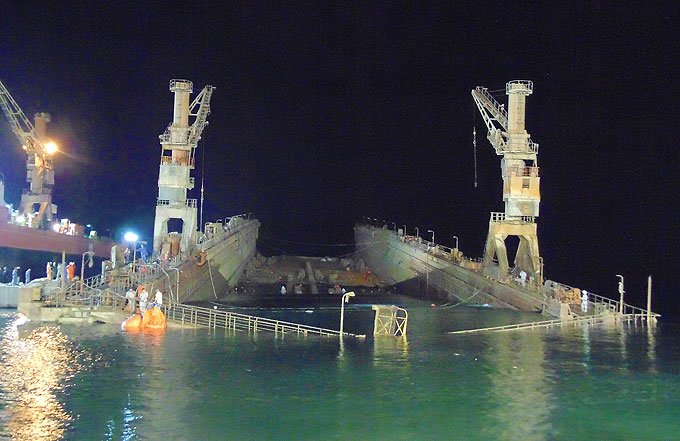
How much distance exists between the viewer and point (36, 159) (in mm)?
92125

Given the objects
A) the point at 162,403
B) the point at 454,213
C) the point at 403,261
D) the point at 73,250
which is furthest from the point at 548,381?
the point at 454,213

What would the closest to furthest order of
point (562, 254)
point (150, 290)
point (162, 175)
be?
point (150, 290) → point (162, 175) → point (562, 254)

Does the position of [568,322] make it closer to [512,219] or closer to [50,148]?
[512,219]

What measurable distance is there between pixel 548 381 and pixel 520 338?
11.9 meters

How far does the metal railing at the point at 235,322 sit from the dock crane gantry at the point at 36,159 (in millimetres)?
52195

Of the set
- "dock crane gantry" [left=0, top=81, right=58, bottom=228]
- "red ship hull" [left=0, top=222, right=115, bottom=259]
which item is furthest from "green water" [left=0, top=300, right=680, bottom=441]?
"dock crane gantry" [left=0, top=81, right=58, bottom=228]

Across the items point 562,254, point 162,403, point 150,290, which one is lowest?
point 162,403

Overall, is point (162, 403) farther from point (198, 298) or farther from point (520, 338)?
point (198, 298)

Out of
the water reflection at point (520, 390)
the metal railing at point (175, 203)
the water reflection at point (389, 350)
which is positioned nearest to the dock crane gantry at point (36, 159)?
the metal railing at point (175, 203)

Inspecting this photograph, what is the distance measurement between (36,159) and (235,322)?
60.5 m

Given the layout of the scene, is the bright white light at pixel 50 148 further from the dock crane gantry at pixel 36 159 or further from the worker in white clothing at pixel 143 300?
the worker in white clothing at pixel 143 300

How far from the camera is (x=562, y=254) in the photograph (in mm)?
131125

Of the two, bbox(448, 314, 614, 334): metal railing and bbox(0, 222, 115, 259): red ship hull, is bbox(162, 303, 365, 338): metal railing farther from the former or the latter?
bbox(0, 222, 115, 259): red ship hull

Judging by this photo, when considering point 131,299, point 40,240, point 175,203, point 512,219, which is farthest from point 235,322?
point 40,240
